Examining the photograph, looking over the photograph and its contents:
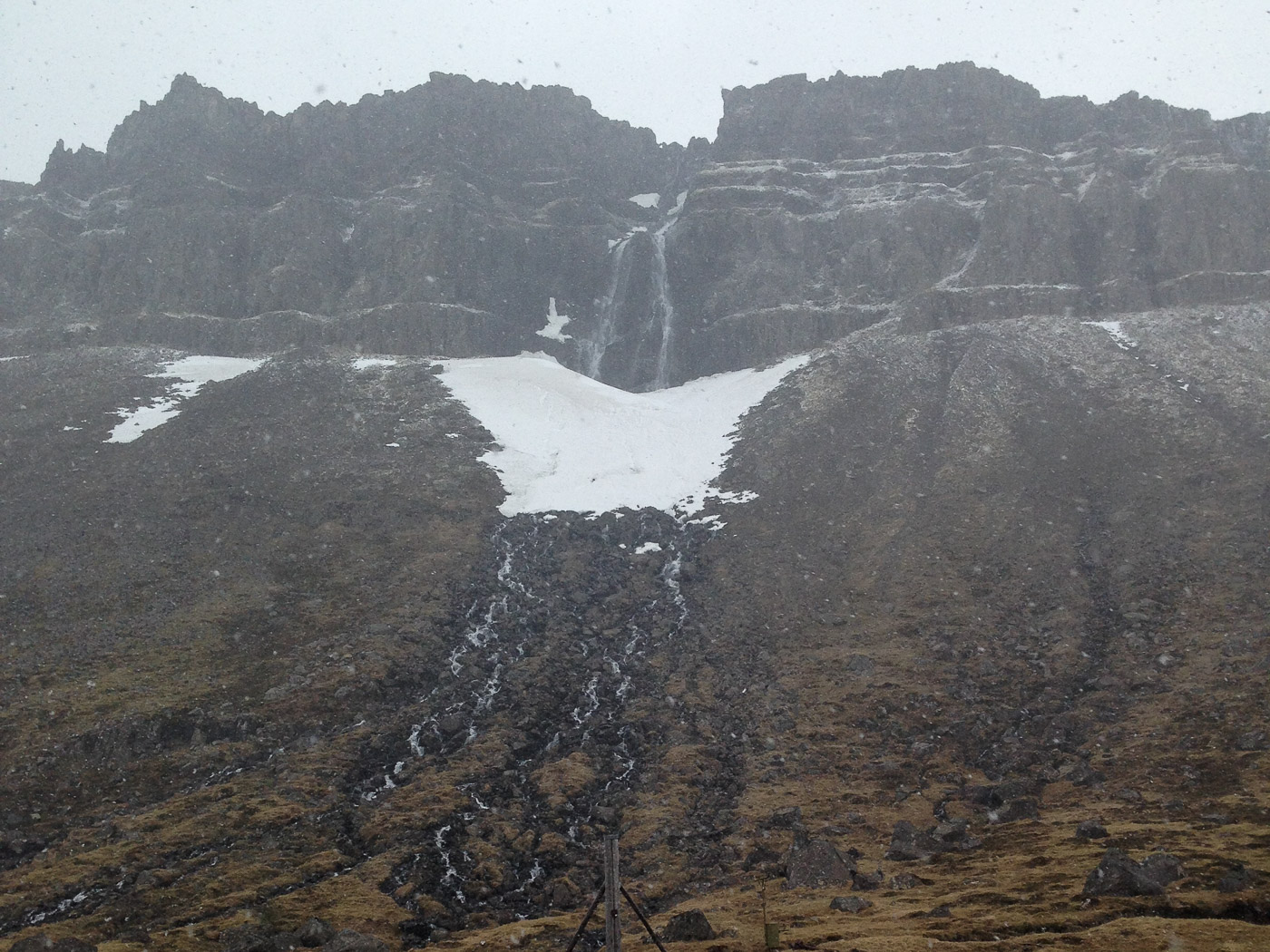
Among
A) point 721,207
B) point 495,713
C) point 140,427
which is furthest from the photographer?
point 721,207

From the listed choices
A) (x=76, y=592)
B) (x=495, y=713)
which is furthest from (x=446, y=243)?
(x=495, y=713)

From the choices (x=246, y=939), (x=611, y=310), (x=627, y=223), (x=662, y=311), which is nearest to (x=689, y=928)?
(x=246, y=939)

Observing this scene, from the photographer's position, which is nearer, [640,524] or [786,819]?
[786,819]

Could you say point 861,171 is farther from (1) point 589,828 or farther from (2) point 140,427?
(1) point 589,828

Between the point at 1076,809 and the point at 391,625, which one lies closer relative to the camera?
the point at 1076,809

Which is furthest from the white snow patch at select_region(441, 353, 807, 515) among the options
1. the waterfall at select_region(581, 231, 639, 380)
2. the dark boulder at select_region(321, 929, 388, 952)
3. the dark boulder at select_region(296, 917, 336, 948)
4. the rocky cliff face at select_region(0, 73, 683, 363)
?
the dark boulder at select_region(321, 929, 388, 952)

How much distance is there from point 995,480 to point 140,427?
207 ft

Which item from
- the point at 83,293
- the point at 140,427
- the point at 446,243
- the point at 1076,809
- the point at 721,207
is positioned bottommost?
the point at 1076,809

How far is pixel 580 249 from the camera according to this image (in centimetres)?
11538

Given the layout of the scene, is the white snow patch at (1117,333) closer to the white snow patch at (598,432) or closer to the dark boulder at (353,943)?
the white snow patch at (598,432)

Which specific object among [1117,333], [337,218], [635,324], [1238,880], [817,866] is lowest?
[817,866]

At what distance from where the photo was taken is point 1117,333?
82.9 metres

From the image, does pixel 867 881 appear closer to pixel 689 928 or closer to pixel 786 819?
pixel 786 819

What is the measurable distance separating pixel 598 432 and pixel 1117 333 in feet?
149
